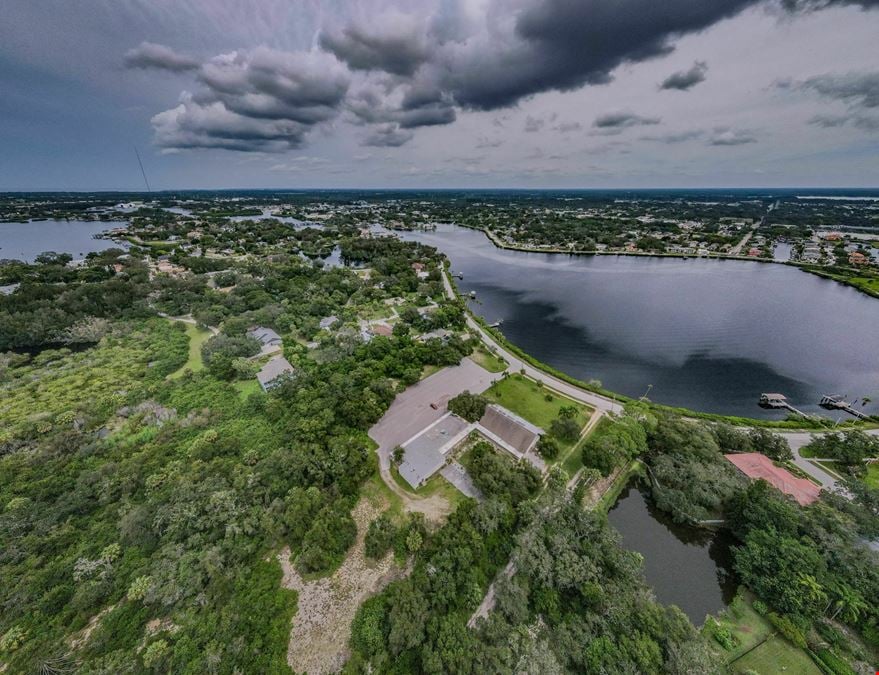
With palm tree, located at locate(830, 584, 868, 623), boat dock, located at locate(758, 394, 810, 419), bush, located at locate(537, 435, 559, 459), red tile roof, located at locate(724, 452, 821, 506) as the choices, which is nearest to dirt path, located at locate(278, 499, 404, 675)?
bush, located at locate(537, 435, 559, 459)

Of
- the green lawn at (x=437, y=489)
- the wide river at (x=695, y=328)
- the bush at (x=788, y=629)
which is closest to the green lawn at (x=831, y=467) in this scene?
the wide river at (x=695, y=328)

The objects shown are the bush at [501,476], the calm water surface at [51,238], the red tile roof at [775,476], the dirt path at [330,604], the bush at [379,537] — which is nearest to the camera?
the dirt path at [330,604]

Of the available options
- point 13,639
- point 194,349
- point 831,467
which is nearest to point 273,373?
point 194,349

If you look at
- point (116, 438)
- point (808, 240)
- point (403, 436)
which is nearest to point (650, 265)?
point (808, 240)

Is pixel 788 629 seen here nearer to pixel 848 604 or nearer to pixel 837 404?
pixel 848 604

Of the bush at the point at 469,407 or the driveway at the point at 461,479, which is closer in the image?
the driveway at the point at 461,479

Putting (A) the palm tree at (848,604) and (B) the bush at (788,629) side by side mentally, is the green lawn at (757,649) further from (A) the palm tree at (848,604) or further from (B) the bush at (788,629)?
(A) the palm tree at (848,604)

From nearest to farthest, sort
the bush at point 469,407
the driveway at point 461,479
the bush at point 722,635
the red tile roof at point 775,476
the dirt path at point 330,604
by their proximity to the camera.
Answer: the dirt path at point 330,604 → the bush at point 722,635 → the red tile roof at point 775,476 → the driveway at point 461,479 → the bush at point 469,407
